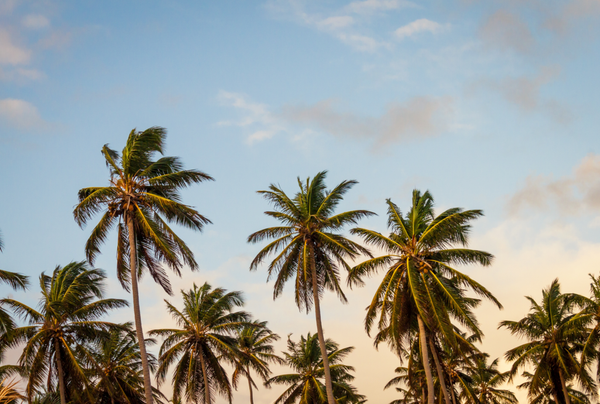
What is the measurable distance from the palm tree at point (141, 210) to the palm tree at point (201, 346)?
454 inches

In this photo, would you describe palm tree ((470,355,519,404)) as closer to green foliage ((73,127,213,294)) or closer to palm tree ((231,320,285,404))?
palm tree ((231,320,285,404))

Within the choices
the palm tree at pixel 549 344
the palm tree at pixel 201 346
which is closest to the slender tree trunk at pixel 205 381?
the palm tree at pixel 201 346

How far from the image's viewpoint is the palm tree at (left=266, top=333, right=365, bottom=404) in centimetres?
4547

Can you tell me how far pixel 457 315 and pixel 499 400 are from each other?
29.6m

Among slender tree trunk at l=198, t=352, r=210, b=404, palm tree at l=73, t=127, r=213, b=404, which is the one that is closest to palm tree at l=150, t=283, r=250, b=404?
slender tree trunk at l=198, t=352, r=210, b=404

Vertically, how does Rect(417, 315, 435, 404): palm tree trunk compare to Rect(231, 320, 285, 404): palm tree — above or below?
below

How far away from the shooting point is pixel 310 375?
153 feet

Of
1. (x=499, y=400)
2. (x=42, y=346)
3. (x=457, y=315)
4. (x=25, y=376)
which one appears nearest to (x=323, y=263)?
(x=457, y=315)

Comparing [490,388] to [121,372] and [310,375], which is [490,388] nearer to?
[310,375]

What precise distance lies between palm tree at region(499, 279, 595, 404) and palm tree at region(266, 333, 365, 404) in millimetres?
13740

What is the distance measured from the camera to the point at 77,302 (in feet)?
101

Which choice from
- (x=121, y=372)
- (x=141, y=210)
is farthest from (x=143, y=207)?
(x=121, y=372)

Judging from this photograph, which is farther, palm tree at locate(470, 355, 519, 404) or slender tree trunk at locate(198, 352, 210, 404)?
palm tree at locate(470, 355, 519, 404)

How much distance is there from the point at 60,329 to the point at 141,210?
9.83 m
